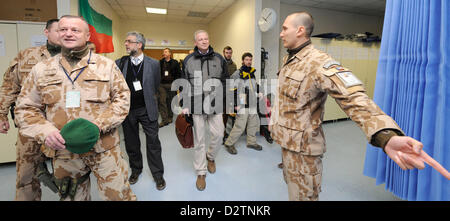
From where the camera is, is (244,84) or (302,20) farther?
(244,84)

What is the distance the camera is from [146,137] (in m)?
2.10

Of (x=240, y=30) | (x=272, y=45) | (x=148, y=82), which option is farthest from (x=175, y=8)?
(x=148, y=82)

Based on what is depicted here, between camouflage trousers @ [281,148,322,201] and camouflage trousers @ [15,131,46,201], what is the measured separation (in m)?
1.72

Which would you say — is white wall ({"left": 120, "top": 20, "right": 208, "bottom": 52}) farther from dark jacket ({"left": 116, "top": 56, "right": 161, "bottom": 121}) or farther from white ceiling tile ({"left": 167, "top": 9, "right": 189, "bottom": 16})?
dark jacket ({"left": 116, "top": 56, "right": 161, "bottom": 121})

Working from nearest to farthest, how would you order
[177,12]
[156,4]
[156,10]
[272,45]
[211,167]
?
[211,167] < [272,45] < [156,4] < [156,10] < [177,12]

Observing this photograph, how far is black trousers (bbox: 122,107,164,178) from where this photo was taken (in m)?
2.06

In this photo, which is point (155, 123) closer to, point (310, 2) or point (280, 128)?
point (280, 128)

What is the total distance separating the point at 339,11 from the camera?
5406mm

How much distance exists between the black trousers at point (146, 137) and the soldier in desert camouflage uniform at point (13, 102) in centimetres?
69

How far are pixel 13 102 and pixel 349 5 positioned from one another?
602cm

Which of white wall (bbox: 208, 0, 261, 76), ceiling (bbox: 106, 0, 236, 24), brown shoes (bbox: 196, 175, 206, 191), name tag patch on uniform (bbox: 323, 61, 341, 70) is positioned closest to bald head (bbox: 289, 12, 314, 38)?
name tag patch on uniform (bbox: 323, 61, 341, 70)

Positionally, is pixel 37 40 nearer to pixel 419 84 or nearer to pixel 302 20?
pixel 302 20

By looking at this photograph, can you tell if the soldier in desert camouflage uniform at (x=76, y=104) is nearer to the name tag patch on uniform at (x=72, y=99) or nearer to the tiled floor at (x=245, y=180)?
the name tag patch on uniform at (x=72, y=99)
